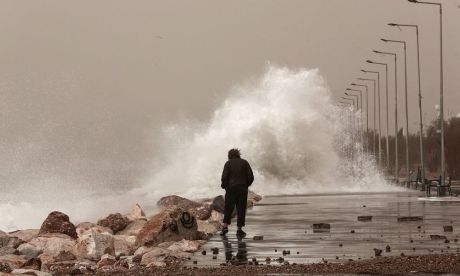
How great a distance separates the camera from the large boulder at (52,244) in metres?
23.3

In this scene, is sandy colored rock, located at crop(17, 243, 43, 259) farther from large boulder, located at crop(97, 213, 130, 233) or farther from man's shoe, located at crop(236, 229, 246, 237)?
large boulder, located at crop(97, 213, 130, 233)

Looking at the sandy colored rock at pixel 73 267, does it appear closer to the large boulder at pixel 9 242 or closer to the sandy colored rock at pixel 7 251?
the sandy colored rock at pixel 7 251

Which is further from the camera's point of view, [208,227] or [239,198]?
[208,227]

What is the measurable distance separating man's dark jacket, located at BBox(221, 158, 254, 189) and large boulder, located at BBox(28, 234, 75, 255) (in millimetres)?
3353

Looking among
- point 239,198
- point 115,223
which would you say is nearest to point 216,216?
point 115,223

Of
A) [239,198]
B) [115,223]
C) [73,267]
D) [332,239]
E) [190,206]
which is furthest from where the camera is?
[190,206]

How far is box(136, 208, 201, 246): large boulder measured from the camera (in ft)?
71.0

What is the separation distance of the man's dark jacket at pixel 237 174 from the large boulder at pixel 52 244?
335cm

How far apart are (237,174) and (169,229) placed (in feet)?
6.95

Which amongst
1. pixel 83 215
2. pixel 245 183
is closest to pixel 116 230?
pixel 245 183

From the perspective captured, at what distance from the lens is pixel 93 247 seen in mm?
20859

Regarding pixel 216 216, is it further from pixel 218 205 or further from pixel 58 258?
pixel 58 258

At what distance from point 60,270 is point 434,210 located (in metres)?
17.7

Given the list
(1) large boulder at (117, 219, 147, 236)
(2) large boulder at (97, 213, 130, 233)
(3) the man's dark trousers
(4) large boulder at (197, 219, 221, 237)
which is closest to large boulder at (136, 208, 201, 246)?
(3) the man's dark trousers
